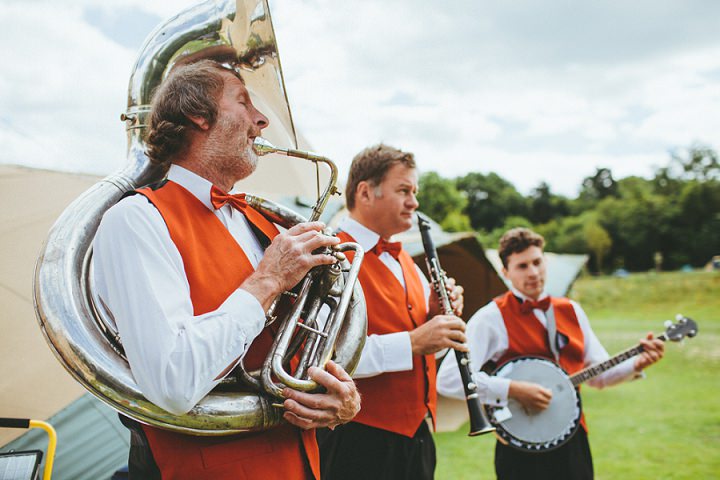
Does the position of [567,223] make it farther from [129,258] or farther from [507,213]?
[129,258]

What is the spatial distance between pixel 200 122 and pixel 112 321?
58 cm

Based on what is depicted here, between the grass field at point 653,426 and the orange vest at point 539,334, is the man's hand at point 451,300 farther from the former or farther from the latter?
the grass field at point 653,426

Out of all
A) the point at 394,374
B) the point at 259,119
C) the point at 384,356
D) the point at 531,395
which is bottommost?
the point at 531,395

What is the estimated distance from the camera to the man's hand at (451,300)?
2.43 metres

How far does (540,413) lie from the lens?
285 cm

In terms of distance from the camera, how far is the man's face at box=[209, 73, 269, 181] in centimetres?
154

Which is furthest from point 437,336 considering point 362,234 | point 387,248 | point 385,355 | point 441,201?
point 441,201

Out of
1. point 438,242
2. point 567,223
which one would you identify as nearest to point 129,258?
point 438,242

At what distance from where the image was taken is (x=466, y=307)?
718 cm

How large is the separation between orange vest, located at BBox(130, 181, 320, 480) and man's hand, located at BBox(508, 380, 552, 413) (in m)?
1.62

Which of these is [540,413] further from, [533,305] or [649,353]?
[649,353]

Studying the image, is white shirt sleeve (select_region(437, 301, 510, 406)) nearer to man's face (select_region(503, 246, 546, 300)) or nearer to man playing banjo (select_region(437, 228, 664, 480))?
man playing banjo (select_region(437, 228, 664, 480))

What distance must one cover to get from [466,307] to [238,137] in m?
6.00

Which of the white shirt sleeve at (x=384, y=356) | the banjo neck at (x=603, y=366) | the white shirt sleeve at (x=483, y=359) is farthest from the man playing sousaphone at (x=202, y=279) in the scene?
the banjo neck at (x=603, y=366)
